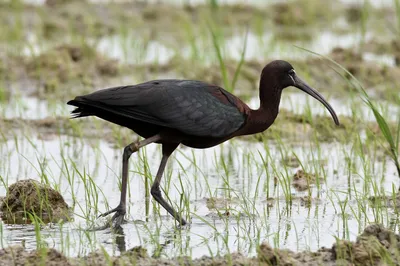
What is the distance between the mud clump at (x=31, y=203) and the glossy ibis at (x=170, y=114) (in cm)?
39

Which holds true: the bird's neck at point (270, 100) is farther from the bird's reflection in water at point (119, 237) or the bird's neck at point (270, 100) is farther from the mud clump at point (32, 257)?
the mud clump at point (32, 257)

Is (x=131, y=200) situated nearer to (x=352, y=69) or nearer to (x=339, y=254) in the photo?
(x=339, y=254)

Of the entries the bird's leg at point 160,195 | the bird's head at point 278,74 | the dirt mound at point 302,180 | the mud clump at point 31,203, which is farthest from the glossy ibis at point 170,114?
the dirt mound at point 302,180

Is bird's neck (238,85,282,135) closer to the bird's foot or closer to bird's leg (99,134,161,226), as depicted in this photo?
bird's leg (99,134,161,226)

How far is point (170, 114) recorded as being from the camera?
21.7ft

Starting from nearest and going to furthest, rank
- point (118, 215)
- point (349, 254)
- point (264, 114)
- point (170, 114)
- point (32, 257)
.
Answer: point (32, 257), point (349, 254), point (118, 215), point (170, 114), point (264, 114)

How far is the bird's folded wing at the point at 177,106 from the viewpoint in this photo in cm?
648

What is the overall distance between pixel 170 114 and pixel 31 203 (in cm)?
111

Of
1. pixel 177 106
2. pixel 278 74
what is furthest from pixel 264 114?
pixel 177 106

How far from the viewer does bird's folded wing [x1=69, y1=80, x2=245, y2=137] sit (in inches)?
255

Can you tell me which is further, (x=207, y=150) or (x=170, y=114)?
(x=207, y=150)

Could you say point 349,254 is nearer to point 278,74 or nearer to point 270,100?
point 270,100

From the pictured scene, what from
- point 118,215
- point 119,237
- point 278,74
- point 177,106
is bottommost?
point 119,237

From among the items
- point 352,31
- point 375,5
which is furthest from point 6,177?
point 375,5
